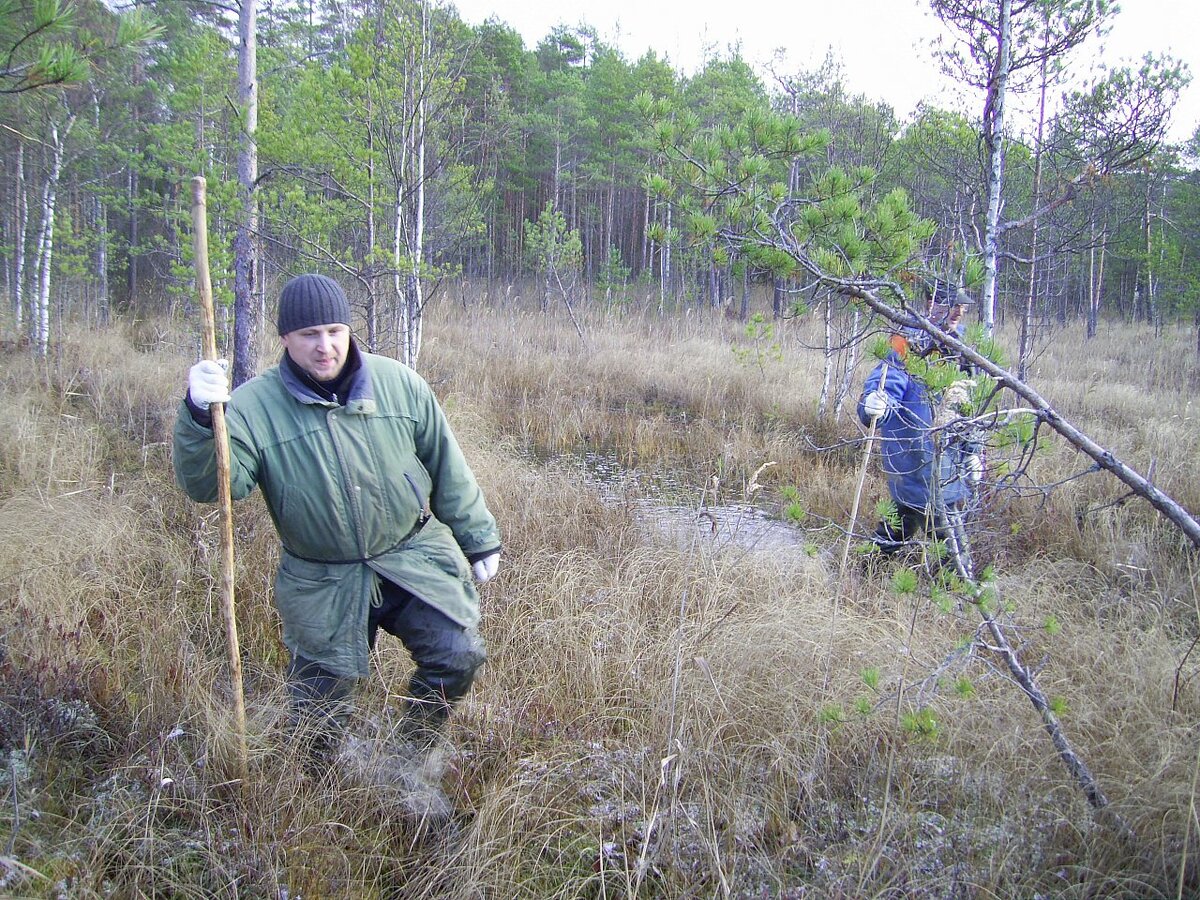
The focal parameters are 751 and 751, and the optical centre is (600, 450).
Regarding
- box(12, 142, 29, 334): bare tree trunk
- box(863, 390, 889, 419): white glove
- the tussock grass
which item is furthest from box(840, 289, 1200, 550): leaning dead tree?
box(12, 142, 29, 334): bare tree trunk

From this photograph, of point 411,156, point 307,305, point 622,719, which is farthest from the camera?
point 411,156

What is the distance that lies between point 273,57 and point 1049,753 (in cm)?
942

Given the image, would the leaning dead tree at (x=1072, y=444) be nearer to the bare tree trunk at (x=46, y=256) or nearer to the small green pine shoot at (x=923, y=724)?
the small green pine shoot at (x=923, y=724)

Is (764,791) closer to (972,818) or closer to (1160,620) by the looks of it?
(972,818)

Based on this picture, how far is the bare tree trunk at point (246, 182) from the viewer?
582cm

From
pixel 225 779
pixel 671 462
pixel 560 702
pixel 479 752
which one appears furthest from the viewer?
pixel 671 462

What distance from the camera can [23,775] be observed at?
2.21 m

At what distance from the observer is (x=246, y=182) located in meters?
6.07

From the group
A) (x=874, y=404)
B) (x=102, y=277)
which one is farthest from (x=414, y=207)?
(x=102, y=277)

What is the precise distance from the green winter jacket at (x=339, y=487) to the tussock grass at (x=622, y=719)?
0.44m

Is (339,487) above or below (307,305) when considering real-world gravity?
below

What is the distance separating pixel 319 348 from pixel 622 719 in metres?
1.69

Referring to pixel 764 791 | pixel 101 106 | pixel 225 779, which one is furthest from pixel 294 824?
pixel 101 106

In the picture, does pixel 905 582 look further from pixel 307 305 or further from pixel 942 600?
pixel 307 305
